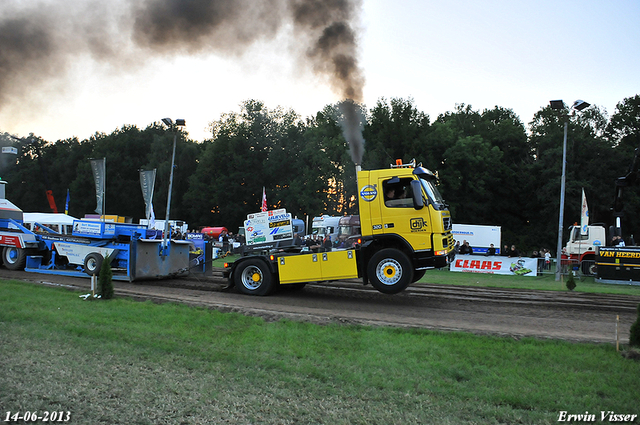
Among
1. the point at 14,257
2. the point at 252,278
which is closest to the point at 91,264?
the point at 14,257

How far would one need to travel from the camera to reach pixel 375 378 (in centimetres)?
560

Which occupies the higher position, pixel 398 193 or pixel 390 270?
pixel 398 193

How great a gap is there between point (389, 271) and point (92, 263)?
9.41 m

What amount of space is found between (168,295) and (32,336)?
15.9 ft

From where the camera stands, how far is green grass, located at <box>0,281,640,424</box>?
4.66 meters

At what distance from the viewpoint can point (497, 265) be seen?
78.8 feet

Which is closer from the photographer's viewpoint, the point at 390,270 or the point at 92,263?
the point at 390,270

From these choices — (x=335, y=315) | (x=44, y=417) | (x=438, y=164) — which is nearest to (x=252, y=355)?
(x=44, y=417)

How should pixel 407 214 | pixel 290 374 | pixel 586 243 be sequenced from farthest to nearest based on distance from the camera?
pixel 586 243
pixel 407 214
pixel 290 374

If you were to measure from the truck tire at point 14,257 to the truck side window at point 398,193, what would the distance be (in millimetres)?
12925

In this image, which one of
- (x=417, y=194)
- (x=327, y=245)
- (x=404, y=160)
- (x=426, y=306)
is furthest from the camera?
(x=404, y=160)

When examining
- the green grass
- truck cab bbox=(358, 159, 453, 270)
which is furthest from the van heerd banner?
the green grass

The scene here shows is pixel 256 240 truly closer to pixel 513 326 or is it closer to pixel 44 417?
pixel 513 326

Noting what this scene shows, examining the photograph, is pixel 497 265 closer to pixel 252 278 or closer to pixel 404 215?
pixel 404 215
